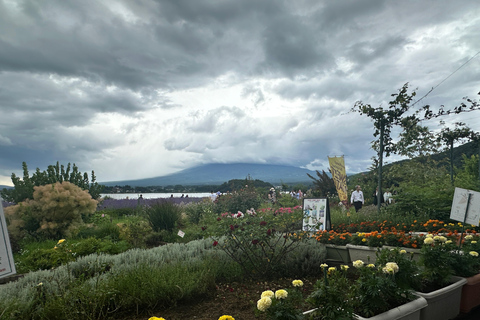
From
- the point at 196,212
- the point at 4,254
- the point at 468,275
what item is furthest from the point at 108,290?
the point at 196,212

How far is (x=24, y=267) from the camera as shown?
19.4 ft

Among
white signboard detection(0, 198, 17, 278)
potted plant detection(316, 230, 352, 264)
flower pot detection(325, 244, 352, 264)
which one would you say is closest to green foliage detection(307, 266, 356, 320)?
white signboard detection(0, 198, 17, 278)

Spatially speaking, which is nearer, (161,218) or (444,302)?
(444,302)

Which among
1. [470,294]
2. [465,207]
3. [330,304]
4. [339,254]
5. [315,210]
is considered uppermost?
[465,207]

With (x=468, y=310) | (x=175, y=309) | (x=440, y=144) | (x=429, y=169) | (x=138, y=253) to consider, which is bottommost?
(x=468, y=310)

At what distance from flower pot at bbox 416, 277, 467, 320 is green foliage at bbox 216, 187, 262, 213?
446 inches

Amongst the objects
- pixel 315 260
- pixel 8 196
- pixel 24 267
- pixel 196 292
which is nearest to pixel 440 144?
pixel 315 260

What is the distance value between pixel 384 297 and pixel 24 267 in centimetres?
619

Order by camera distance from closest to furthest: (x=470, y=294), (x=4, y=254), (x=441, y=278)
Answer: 1. (x=4, y=254)
2. (x=441, y=278)
3. (x=470, y=294)

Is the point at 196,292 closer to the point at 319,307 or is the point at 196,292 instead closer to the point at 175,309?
the point at 175,309

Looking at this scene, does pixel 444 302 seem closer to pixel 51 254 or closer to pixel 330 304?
pixel 330 304

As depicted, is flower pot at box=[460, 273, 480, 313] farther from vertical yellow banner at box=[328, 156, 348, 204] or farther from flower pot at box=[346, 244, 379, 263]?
vertical yellow banner at box=[328, 156, 348, 204]

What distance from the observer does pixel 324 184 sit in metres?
24.2

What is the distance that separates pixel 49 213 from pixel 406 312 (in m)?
9.23
